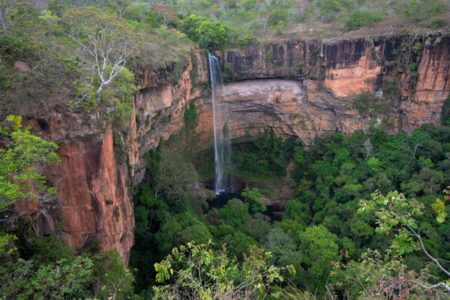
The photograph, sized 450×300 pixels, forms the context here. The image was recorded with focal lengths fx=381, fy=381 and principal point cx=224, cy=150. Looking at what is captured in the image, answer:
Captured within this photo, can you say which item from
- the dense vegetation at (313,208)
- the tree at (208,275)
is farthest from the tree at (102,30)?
the tree at (208,275)

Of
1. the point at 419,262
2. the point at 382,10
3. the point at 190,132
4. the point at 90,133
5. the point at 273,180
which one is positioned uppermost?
the point at 382,10

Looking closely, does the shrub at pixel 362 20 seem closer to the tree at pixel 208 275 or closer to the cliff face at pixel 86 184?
the cliff face at pixel 86 184

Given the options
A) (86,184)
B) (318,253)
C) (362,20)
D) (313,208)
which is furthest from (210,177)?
(86,184)

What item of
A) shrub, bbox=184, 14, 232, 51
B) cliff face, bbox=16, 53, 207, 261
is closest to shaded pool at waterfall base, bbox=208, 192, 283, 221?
shrub, bbox=184, 14, 232, 51

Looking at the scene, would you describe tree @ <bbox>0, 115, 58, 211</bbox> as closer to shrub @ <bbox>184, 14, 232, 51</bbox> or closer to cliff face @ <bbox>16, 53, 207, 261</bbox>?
cliff face @ <bbox>16, 53, 207, 261</bbox>

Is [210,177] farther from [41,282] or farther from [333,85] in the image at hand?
[41,282]

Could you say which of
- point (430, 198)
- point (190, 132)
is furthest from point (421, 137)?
point (190, 132)

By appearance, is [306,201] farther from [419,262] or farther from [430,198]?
[419,262]
